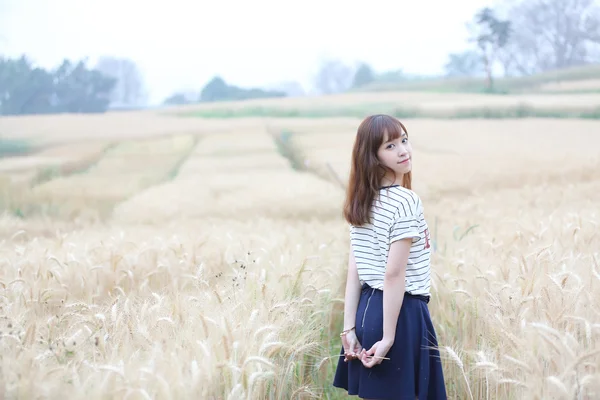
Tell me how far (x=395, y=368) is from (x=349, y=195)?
21.0 inches

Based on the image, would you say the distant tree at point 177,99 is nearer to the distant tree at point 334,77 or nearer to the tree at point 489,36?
the distant tree at point 334,77

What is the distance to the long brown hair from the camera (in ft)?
6.12

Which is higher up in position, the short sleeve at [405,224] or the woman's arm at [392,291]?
the short sleeve at [405,224]

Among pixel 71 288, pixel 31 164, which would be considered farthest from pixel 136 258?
pixel 31 164

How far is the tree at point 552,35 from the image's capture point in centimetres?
428

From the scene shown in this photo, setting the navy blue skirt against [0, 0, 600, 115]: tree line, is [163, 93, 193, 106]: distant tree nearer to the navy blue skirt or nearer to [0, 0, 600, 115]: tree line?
[0, 0, 600, 115]: tree line

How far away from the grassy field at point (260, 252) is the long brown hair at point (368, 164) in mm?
460

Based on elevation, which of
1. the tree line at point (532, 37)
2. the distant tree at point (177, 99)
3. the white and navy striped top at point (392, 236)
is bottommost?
the white and navy striped top at point (392, 236)

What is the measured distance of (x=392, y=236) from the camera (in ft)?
5.84

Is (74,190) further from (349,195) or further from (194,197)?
(349,195)

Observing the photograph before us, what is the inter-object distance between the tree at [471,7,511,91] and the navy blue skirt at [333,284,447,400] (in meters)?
3.00

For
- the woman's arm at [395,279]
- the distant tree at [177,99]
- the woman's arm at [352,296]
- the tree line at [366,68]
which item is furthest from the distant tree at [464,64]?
the woman's arm at [395,279]

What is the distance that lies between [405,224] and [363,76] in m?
3.01

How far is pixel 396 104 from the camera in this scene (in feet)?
15.0
